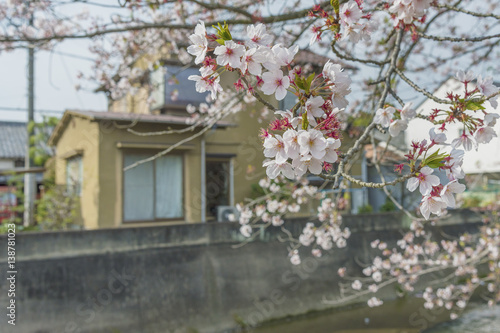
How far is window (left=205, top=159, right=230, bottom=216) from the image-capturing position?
8.51 m

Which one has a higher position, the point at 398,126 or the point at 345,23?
the point at 345,23

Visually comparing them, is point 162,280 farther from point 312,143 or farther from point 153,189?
point 312,143

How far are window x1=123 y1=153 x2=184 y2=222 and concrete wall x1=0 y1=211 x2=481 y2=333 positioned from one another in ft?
7.26

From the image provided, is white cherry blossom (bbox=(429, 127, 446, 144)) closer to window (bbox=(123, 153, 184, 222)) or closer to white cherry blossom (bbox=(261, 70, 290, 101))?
white cherry blossom (bbox=(261, 70, 290, 101))

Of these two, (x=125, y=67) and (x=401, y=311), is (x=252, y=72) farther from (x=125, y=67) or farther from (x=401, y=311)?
(x=401, y=311)

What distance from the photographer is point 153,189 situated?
7.73 m

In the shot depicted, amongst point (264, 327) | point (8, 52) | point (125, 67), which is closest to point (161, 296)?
point (264, 327)

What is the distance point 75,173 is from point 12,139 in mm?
8102

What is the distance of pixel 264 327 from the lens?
5.89 m

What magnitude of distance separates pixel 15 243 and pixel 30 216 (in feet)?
14.5

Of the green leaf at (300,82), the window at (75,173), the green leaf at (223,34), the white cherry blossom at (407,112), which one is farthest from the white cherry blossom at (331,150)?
the window at (75,173)

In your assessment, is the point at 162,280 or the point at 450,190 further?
the point at 162,280

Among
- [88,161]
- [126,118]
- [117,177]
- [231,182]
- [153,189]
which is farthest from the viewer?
[231,182]

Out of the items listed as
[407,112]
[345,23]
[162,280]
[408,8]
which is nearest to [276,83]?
[345,23]
